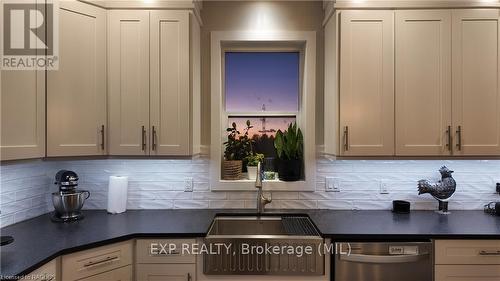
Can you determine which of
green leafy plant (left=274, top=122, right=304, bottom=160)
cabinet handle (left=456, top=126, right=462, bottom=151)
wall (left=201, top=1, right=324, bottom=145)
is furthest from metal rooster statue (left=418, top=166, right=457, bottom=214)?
green leafy plant (left=274, top=122, right=304, bottom=160)

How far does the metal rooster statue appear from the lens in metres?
2.22

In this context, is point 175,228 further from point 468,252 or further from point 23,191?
point 468,252

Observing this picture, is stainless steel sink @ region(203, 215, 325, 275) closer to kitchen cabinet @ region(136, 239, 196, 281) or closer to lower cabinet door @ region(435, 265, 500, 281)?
kitchen cabinet @ region(136, 239, 196, 281)

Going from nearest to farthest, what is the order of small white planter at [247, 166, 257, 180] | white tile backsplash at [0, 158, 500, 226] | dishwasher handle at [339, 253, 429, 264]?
dishwasher handle at [339, 253, 429, 264] < white tile backsplash at [0, 158, 500, 226] < small white planter at [247, 166, 257, 180]

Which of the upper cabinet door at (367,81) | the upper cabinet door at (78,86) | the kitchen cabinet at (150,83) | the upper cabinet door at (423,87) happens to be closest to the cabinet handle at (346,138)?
the upper cabinet door at (367,81)

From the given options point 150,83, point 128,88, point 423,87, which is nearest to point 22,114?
point 128,88

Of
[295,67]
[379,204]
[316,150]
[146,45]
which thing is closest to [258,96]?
[295,67]

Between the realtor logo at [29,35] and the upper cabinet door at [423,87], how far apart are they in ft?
7.51

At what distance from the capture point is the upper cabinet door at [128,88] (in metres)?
2.03

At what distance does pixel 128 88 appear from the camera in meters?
2.03

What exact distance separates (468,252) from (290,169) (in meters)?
1.25

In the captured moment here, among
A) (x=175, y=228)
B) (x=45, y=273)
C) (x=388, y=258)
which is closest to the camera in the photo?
(x=45, y=273)

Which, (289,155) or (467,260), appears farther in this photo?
(289,155)

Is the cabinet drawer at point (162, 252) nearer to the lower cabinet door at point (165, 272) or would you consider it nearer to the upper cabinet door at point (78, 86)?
the lower cabinet door at point (165, 272)
